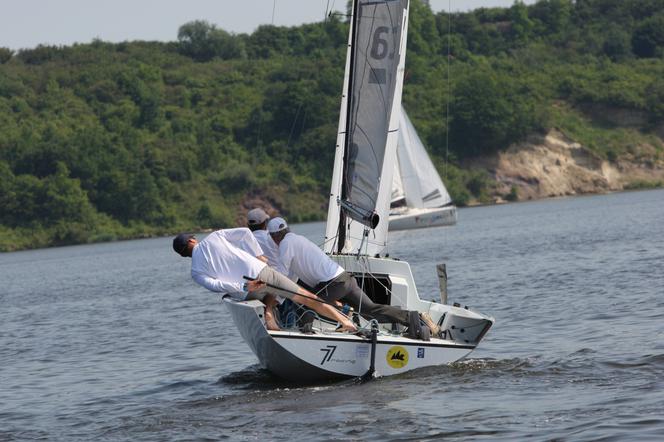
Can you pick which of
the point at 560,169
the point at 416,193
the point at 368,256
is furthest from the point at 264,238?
the point at 560,169

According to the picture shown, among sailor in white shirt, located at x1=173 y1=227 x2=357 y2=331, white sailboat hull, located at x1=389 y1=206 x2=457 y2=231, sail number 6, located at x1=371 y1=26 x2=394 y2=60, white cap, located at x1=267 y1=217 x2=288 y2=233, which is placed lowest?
white sailboat hull, located at x1=389 y1=206 x2=457 y2=231

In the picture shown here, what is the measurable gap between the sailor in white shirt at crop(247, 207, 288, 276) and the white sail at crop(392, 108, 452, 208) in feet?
156

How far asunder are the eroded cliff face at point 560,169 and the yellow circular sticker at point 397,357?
8414 cm

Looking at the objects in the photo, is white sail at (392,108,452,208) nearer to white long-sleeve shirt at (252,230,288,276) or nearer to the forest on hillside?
the forest on hillside

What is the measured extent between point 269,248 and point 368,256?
2.18 m

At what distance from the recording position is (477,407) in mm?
14906

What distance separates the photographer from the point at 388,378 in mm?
16797

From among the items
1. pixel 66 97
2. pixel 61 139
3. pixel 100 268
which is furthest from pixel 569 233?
pixel 66 97

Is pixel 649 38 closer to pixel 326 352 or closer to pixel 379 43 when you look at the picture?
pixel 379 43

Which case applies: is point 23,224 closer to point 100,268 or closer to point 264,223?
point 100,268

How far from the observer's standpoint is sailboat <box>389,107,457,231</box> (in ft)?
214

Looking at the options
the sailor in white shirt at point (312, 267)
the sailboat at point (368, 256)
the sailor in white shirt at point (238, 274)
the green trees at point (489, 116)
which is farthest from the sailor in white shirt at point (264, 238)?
the green trees at point (489, 116)

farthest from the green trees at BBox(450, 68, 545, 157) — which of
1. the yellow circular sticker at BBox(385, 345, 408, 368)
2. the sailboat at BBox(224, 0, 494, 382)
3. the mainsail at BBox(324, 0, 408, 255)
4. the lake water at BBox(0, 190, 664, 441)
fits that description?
the yellow circular sticker at BBox(385, 345, 408, 368)

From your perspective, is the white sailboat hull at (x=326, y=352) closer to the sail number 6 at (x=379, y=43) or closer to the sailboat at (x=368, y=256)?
the sailboat at (x=368, y=256)
